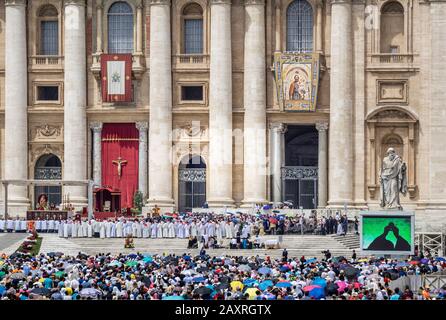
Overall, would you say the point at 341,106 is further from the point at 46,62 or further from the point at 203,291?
the point at 203,291

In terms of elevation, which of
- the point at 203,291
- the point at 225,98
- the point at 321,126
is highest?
the point at 225,98

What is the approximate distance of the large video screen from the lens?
53.0 m

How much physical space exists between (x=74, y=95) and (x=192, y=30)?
11.0 metres

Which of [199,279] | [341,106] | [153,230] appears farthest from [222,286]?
[341,106]

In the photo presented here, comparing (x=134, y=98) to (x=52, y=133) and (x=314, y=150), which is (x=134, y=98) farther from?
(x=314, y=150)

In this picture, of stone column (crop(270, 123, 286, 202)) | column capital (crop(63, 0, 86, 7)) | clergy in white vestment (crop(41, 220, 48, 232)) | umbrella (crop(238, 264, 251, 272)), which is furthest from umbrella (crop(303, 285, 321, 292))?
column capital (crop(63, 0, 86, 7))

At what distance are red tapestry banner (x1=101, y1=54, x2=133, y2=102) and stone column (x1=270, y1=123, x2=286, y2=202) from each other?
12.1 metres

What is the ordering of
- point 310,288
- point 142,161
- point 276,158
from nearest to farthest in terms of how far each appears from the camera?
point 310,288, point 276,158, point 142,161

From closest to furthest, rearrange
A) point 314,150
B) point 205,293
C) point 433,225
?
point 205,293 → point 433,225 → point 314,150

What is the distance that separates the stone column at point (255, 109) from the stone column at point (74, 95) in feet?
43.8

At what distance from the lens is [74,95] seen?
Result: 84.2 m
